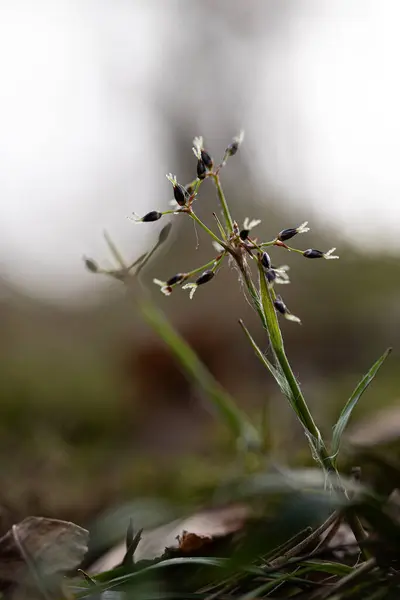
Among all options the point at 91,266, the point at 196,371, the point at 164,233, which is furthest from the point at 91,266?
the point at 196,371

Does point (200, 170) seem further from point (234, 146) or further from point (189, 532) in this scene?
point (189, 532)

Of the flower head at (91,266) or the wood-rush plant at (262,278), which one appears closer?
the wood-rush plant at (262,278)

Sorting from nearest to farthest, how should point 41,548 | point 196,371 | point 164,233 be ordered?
point 41,548
point 164,233
point 196,371

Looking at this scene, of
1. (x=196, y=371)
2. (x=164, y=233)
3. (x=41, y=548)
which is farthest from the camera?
(x=196, y=371)

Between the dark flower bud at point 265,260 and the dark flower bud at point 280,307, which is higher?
the dark flower bud at point 265,260

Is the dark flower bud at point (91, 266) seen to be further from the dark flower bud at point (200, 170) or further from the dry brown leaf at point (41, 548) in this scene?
the dry brown leaf at point (41, 548)

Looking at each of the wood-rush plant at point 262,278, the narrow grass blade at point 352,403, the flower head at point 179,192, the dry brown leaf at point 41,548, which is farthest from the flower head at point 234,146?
the dry brown leaf at point 41,548

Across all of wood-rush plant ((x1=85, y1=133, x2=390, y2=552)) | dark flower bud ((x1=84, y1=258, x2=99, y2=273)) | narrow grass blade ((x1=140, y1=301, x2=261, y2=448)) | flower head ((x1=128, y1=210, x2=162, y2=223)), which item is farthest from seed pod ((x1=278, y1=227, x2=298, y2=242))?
narrow grass blade ((x1=140, y1=301, x2=261, y2=448))
